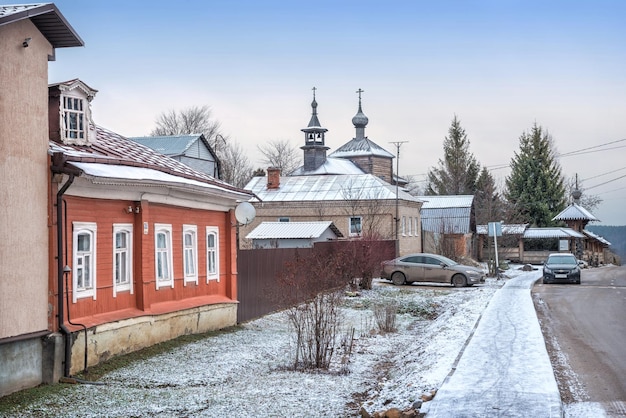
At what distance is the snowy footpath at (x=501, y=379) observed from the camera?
363 inches

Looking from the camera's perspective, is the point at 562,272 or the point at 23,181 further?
A: the point at 562,272

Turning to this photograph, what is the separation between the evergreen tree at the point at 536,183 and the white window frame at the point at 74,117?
6460 cm

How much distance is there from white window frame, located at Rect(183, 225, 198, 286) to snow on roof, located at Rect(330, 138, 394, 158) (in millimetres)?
66272

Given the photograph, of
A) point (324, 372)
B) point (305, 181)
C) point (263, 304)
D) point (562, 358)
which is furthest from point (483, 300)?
point (305, 181)

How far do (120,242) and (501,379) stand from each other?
24.1 feet

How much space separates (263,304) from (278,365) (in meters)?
8.85

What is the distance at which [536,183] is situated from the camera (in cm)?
7775

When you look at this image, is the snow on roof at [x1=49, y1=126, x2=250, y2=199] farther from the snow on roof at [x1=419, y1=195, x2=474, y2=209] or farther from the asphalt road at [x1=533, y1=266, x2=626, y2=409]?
the snow on roof at [x1=419, y1=195, x2=474, y2=209]

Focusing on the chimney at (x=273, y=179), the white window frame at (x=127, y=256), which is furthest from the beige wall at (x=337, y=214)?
the white window frame at (x=127, y=256)

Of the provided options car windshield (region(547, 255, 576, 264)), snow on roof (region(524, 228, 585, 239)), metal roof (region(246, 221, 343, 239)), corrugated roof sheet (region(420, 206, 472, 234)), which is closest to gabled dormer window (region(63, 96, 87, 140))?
metal roof (region(246, 221, 343, 239))

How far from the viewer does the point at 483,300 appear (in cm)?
2511

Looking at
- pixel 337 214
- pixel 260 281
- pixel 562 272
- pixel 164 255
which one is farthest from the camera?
pixel 337 214

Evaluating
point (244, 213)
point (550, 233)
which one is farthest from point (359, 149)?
point (244, 213)

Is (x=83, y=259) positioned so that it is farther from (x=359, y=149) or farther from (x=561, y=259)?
(x=359, y=149)
